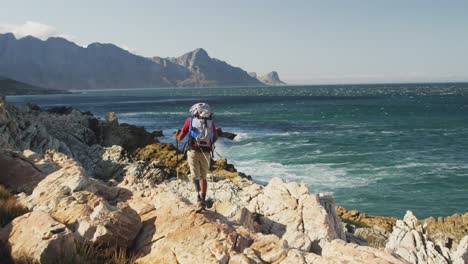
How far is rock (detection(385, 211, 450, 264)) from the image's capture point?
11.7 m

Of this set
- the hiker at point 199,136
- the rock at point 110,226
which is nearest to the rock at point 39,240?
the rock at point 110,226

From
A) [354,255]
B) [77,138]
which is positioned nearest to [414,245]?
[354,255]

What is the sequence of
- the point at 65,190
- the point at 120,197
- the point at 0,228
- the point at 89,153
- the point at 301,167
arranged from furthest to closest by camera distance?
the point at 301,167 → the point at 89,153 → the point at 120,197 → the point at 65,190 → the point at 0,228

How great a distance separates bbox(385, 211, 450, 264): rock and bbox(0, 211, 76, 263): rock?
8.68 meters

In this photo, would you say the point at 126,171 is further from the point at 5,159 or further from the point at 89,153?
the point at 5,159

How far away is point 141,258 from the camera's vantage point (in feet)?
23.3

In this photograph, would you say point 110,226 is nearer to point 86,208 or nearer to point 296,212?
point 86,208

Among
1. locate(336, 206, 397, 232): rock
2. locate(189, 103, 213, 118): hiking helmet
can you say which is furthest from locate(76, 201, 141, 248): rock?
locate(336, 206, 397, 232): rock

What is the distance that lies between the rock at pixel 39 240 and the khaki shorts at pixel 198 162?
3.65 m

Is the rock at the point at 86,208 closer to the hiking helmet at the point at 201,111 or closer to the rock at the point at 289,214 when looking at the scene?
the hiking helmet at the point at 201,111

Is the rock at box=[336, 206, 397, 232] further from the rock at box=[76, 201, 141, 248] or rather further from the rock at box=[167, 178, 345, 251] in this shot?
the rock at box=[76, 201, 141, 248]

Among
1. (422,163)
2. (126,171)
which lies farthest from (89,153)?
(422,163)

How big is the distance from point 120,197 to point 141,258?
13.3 ft

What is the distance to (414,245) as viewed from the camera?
1259 centimetres
